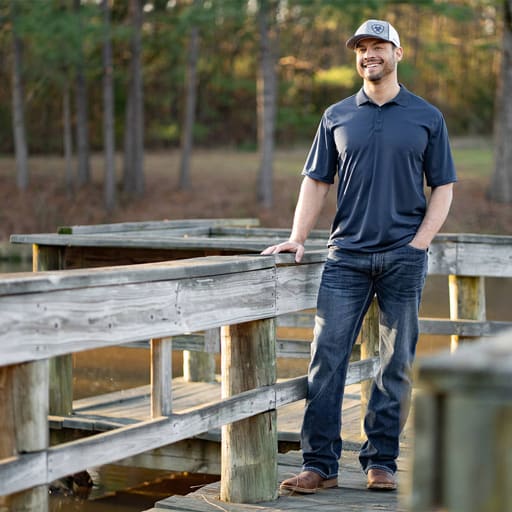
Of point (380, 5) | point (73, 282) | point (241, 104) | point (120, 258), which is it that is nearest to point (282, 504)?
point (73, 282)

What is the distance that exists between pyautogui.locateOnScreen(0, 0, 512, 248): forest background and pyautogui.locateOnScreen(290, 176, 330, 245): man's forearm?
16.9m

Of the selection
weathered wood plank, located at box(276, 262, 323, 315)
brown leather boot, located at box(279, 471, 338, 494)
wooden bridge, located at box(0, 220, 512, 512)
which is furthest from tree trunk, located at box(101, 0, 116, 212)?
brown leather boot, located at box(279, 471, 338, 494)

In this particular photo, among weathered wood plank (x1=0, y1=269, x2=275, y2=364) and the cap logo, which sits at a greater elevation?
the cap logo

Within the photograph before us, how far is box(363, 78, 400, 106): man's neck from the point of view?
448 centimetres

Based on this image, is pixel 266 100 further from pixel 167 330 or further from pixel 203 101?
pixel 167 330

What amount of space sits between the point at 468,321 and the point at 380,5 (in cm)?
1909

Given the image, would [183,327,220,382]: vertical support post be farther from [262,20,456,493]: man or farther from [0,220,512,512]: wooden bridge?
[262,20,456,493]: man

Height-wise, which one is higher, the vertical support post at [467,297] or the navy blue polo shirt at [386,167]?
the navy blue polo shirt at [386,167]

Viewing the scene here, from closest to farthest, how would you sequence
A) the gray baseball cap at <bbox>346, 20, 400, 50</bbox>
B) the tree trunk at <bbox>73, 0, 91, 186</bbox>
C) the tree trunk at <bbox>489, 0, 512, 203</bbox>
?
the gray baseball cap at <bbox>346, 20, 400, 50</bbox> < the tree trunk at <bbox>489, 0, 512, 203</bbox> < the tree trunk at <bbox>73, 0, 91, 186</bbox>

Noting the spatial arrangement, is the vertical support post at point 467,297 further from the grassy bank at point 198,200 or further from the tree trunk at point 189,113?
the tree trunk at point 189,113

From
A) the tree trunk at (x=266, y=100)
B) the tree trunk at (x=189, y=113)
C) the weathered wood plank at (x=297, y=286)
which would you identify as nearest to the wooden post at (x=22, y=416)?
the weathered wood plank at (x=297, y=286)

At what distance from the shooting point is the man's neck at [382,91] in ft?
14.7

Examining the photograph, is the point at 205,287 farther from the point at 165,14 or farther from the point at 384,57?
the point at 165,14

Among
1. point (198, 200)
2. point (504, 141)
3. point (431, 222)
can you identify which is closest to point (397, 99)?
point (431, 222)
